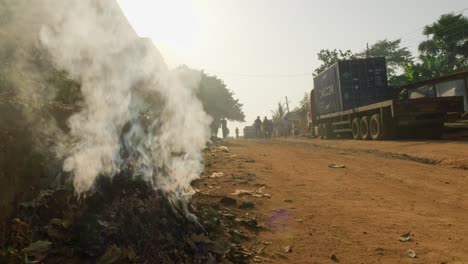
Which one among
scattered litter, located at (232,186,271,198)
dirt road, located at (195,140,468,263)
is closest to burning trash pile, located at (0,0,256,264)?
dirt road, located at (195,140,468,263)

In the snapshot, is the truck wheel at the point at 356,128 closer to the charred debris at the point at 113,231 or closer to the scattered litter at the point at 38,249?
the charred debris at the point at 113,231

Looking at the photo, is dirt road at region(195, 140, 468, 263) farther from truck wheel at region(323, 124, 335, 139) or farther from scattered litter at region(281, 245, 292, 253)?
truck wheel at region(323, 124, 335, 139)

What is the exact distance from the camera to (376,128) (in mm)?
16531

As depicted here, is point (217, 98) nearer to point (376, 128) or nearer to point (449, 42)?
point (449, 42)

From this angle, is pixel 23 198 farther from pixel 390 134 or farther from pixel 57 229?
pixel 390 134

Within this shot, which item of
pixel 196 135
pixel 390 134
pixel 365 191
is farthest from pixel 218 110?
pixel 365 191

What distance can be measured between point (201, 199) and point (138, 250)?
8.60ft

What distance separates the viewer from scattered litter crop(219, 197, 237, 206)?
19.0ft

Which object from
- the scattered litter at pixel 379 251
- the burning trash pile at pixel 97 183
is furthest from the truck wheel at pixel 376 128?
the burning trash pile at pixel 97 183

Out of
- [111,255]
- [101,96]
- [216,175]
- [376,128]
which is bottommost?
[111,255]

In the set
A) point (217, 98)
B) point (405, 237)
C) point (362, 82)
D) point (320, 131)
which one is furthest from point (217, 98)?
point (405, 237)

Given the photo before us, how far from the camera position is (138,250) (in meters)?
3.33

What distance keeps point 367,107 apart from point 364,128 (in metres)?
1.34

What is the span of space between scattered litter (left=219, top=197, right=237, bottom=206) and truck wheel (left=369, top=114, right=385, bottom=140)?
12.1 m
